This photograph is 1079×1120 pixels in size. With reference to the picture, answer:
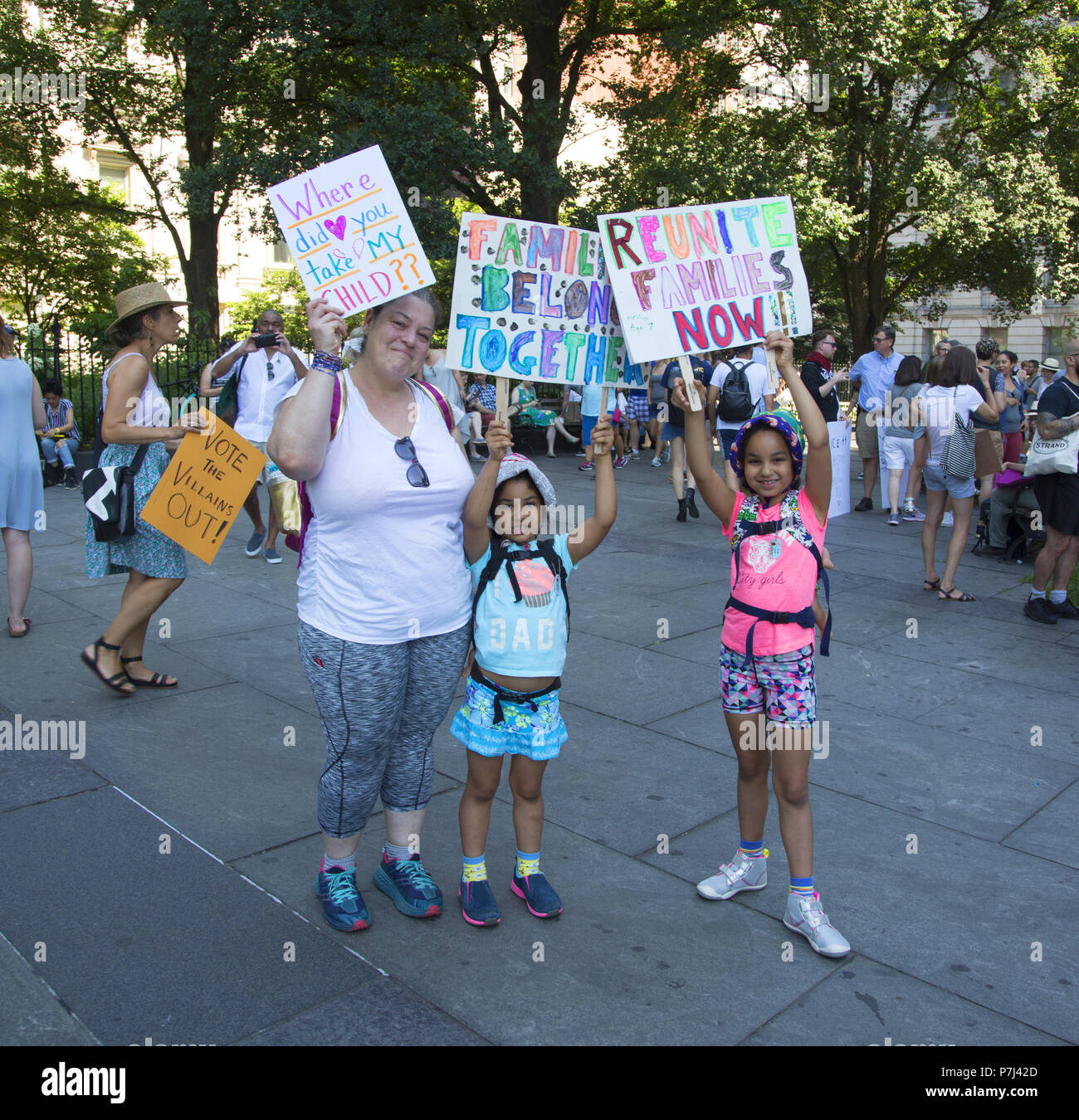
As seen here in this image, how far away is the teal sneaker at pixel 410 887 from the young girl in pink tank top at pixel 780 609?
103 centimetres

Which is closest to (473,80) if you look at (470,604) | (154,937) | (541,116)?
(541,116)

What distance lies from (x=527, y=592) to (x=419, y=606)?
0.36 metres

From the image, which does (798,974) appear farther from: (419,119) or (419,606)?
(419,119)

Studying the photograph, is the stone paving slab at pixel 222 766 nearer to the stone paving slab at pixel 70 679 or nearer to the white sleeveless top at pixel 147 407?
the stone paving slab at pixel 70 679

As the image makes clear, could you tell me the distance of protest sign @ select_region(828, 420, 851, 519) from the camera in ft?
20.7

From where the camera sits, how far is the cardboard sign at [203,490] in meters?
4.51

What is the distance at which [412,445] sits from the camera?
2.95 metres

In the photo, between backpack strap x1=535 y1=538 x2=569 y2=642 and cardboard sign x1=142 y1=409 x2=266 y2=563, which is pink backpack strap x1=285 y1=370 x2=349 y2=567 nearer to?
backpack strap x1=535 y1=538 x2=569 y2=642

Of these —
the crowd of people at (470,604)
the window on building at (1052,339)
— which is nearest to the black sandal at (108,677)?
the crowd of people at (470,604)
